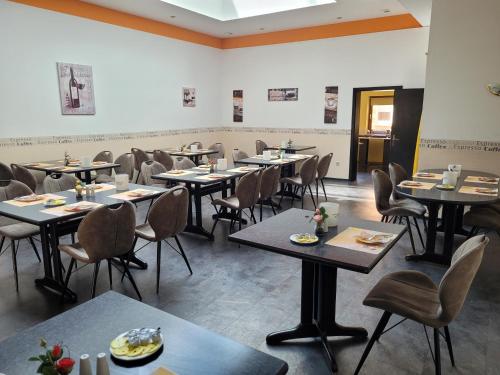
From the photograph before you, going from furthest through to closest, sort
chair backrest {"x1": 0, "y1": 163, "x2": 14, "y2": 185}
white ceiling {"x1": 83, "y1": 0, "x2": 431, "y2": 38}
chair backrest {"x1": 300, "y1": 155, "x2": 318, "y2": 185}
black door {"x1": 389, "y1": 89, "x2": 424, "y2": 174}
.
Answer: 1. black door {"x1": 389, "y1": 89, "x2": 424, "y2": 174}
2. white ceiling {"x1": 83, "y1": 0, "x2": 431, "y2": 38}
3. chair backrest {"x1": 300, "y1": 155, "x2": 318, "y2": 185}
4. chair backrest {"x1": 0, "y1": 163, "x2": 14, "y2": 185}

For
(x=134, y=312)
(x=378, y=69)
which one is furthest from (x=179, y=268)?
(x=378, y=69)

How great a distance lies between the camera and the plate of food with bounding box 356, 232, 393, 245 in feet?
6.34

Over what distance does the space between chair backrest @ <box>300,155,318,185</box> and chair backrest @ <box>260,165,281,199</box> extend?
0.70 metres

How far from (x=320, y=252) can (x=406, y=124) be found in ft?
19.0

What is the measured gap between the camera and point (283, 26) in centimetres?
761

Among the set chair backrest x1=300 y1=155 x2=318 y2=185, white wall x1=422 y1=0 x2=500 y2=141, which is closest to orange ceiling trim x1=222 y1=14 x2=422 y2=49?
white wall x1=422 y1=0 x2=500 y2=141

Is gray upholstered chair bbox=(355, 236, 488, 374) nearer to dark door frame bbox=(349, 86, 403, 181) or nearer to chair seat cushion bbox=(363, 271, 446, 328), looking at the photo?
chair seat cushion bbox=(363, 271, 446, 328)

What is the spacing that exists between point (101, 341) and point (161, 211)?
5.94 ft

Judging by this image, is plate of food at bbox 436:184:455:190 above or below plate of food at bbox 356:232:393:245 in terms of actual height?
above

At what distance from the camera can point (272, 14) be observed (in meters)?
6.65

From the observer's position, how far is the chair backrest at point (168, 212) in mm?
2904

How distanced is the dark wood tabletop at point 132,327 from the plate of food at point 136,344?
0.8 inches

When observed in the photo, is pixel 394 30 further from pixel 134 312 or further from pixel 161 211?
pixel 134 312

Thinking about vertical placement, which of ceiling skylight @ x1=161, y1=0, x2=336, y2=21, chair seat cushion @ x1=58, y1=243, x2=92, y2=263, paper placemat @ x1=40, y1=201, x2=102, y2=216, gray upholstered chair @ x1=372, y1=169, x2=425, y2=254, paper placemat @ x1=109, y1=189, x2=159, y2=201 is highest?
ceiling skylight @ x1=161, y1=0, x2=336, y2=21
